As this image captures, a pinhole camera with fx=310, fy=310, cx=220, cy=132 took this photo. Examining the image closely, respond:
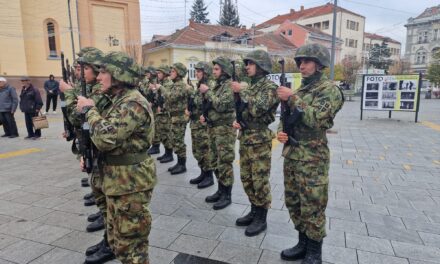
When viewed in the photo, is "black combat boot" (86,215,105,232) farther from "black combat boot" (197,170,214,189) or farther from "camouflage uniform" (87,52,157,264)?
"black combat boot" (197,170,214,189)

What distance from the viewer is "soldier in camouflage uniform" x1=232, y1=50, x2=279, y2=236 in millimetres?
3572

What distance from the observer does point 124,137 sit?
7.41 ft

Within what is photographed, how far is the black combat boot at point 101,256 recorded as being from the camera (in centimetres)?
300

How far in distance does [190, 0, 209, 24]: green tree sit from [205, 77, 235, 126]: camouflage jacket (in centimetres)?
5944

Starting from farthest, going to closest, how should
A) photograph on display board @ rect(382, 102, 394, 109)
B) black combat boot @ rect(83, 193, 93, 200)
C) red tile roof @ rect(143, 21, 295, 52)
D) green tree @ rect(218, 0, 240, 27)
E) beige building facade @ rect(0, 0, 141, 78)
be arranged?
green tree @ rect(218, 0, 240, 27)
red tile roof @ rect(143, 21, 295, 52)
beige building facade @ rect(0, 0, 141, 78)
photograph on display board @ rect(382, 102, 394, 109)
black combat boot @ rect(83, 193, 93, 200)

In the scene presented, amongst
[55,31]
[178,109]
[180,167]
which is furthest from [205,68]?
[55,31]

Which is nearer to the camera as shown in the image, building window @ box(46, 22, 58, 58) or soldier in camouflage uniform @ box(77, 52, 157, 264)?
soldier in camouflage uniform @ box(77, 52, 157, 264)

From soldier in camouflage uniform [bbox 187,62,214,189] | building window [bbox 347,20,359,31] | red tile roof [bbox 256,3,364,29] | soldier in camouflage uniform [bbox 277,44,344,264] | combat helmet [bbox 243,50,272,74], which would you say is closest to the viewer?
soldier in camouflage uniform [bbox 277,44,344,264]

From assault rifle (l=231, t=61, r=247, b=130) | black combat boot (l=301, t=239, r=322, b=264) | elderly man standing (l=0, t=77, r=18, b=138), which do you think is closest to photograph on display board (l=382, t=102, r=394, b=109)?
assault rifle (l=231, t=61, r=247, b=130)

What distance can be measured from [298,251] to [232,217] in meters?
1.17

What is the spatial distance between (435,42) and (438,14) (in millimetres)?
5111

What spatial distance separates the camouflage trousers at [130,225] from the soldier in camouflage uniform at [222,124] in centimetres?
187

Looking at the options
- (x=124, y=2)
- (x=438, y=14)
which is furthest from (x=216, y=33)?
(x=438, y=14)

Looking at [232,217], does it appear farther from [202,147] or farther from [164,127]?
[164,127]
